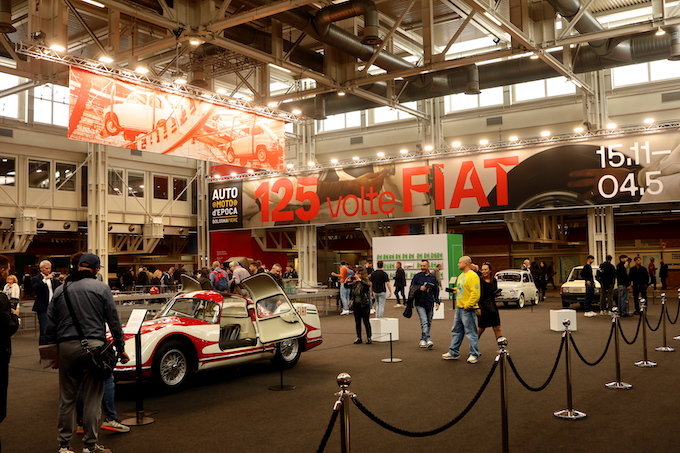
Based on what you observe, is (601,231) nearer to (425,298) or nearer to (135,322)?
(425,298)

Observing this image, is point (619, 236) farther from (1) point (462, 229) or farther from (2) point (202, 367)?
(2) point (202, 367)

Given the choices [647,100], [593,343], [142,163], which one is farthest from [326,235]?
[593,343]

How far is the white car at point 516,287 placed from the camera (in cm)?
2088

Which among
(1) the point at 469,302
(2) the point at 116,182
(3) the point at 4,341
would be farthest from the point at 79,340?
(2) the point at 116,182

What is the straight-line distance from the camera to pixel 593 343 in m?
12.2

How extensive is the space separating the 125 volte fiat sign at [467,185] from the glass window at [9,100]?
986cm

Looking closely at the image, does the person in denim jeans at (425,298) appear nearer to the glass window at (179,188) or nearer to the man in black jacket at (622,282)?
the man in black jacket at (622,282)

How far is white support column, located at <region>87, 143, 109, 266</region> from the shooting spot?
2580cm

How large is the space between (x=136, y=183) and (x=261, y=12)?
17731mm

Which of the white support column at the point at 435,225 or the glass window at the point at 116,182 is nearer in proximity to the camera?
the white support column at the point at 435,225

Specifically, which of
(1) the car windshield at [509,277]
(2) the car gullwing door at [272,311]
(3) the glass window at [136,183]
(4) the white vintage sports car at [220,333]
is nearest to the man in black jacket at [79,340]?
(4) the white vintage sports car at [220,333]

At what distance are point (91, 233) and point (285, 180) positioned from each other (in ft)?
29.3

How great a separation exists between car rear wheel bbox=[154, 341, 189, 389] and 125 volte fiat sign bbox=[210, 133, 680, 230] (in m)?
17.9

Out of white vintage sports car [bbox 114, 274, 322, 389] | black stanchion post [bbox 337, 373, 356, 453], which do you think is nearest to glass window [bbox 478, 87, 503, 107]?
white vintage sports car [bbox 114, 274, 322, 389]
